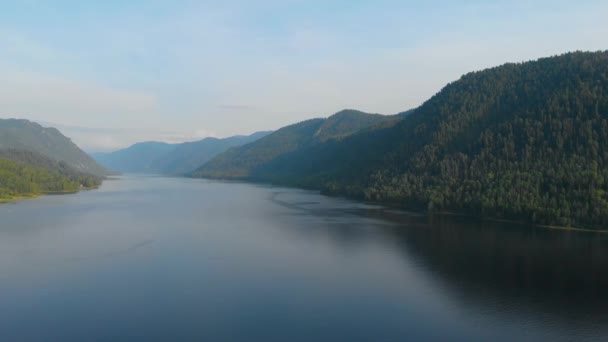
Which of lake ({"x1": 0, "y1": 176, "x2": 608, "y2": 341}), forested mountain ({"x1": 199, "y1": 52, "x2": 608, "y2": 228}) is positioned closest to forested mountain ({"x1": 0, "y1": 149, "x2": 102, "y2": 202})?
lake ({"x1": 0, "y1": 176, "x2": 608, "y2": 341})

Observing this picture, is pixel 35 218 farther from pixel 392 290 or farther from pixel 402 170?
pixel 402 170

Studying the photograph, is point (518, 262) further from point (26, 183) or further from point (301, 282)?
point (26, 183)

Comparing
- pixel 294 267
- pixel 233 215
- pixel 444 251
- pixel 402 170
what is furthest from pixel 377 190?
pixel 294 267

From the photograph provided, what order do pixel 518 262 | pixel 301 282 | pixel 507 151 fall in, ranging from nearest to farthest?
1. pixel 301 282
2. pixel 518 262
3. pixel 507 151

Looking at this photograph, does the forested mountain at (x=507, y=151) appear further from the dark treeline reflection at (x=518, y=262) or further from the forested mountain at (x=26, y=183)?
the forested mountain at (x=26, y=183)

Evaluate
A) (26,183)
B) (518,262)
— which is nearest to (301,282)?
(518,262)

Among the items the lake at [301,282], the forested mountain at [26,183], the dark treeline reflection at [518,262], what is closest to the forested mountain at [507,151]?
the dark treeline reflection at [518,262]

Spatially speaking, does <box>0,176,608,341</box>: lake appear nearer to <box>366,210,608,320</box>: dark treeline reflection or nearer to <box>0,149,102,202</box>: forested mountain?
<box>366,210,608,320</box>: dark treeline reflection
